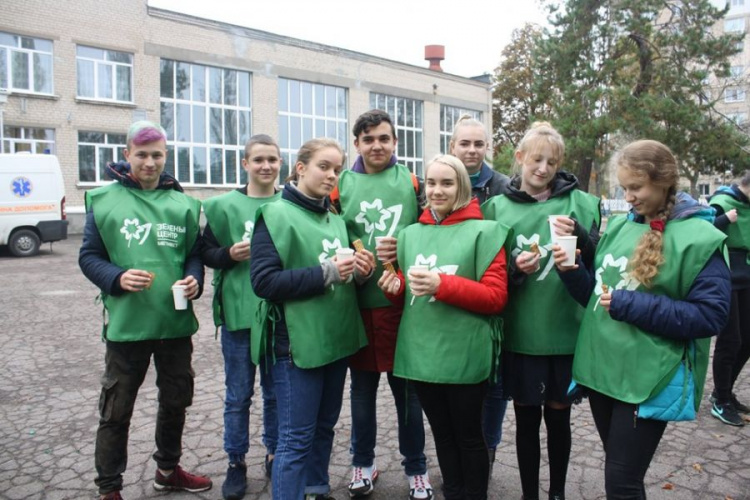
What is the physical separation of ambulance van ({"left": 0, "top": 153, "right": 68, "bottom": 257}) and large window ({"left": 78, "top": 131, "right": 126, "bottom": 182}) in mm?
6994

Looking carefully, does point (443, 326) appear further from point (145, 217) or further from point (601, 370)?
point (145, 217)

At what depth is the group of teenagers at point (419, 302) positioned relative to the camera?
8.07 ft

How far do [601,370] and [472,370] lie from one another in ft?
1.90

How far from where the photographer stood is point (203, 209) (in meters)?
3.66

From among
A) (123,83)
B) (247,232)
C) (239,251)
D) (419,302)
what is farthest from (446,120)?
(419,302)

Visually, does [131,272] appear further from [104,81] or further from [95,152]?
[104,81]

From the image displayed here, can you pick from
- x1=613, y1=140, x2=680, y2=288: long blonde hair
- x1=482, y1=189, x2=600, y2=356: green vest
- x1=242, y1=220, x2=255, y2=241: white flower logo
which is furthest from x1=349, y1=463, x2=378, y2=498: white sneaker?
x1=613, y1=140, x2=680, y2=288: long blonde hair

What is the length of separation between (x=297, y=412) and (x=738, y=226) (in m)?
4.10

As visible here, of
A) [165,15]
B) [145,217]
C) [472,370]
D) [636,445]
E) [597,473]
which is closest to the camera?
[636,445]

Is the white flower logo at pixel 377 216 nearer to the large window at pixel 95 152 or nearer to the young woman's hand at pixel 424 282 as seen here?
the young woman's hand at pixel 424 282

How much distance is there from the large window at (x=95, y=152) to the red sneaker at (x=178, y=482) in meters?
21.6

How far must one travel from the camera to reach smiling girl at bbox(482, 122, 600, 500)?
2977 millimetres

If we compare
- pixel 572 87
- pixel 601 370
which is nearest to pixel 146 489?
pixel 601 370

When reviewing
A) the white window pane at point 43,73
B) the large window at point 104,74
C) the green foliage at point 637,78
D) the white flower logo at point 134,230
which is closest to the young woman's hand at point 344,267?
the white flower logo at point 134,230
